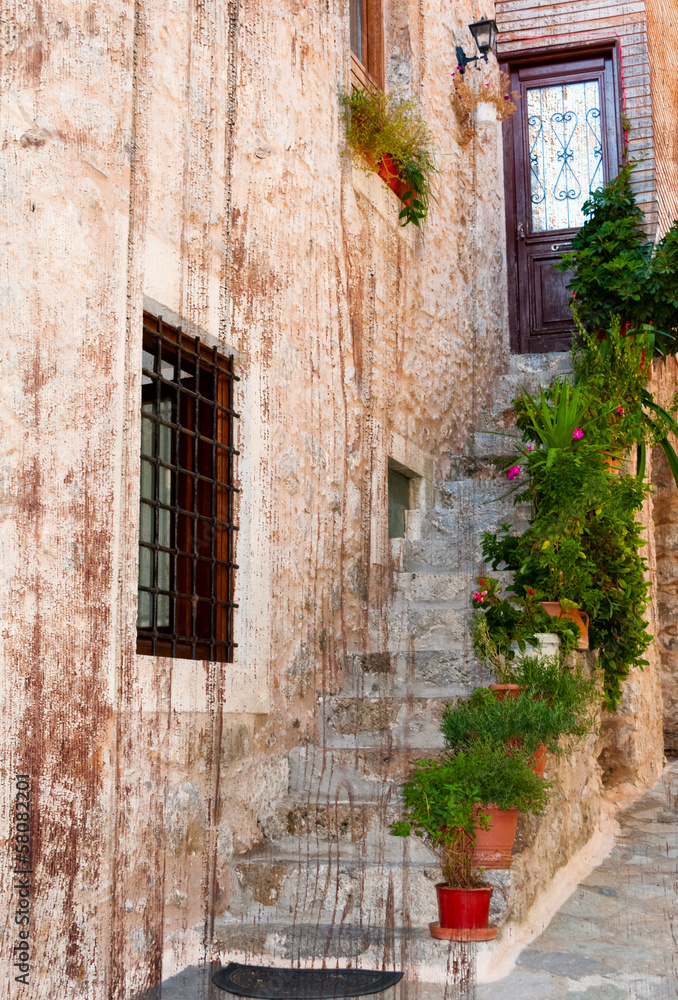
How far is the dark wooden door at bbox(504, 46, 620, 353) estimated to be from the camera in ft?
26.4

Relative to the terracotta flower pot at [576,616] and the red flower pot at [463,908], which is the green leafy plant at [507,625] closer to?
the terracotta flower pot at [576,616]

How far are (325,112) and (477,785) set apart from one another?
125 inches

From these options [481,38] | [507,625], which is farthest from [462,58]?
[507,625]

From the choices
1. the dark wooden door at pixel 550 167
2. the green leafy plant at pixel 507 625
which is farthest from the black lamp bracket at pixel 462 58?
the green leafy plant at pixel 507 625

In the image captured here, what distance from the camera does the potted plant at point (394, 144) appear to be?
5277 millimetres

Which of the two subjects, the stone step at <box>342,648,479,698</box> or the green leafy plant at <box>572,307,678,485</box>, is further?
the green leafy plant at <box>572,307,678,485</box>

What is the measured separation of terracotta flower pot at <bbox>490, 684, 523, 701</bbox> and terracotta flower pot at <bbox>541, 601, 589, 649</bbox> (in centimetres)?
63

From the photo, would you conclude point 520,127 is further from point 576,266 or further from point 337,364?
point 337,364

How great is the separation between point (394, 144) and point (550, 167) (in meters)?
3.11

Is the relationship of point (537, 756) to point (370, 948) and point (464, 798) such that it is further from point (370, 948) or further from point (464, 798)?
point (370, 948)

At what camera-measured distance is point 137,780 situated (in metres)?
3.10

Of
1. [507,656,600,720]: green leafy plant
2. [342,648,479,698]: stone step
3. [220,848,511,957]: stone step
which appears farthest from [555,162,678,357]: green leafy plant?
[220,848,511,957]: stone step

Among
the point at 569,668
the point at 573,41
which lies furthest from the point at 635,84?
the point at 569,668

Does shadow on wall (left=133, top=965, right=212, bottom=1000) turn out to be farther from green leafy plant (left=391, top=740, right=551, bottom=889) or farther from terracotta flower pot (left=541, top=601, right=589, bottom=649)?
terracotta flower pot (left=541, top=601, right=589, bottom=649)
